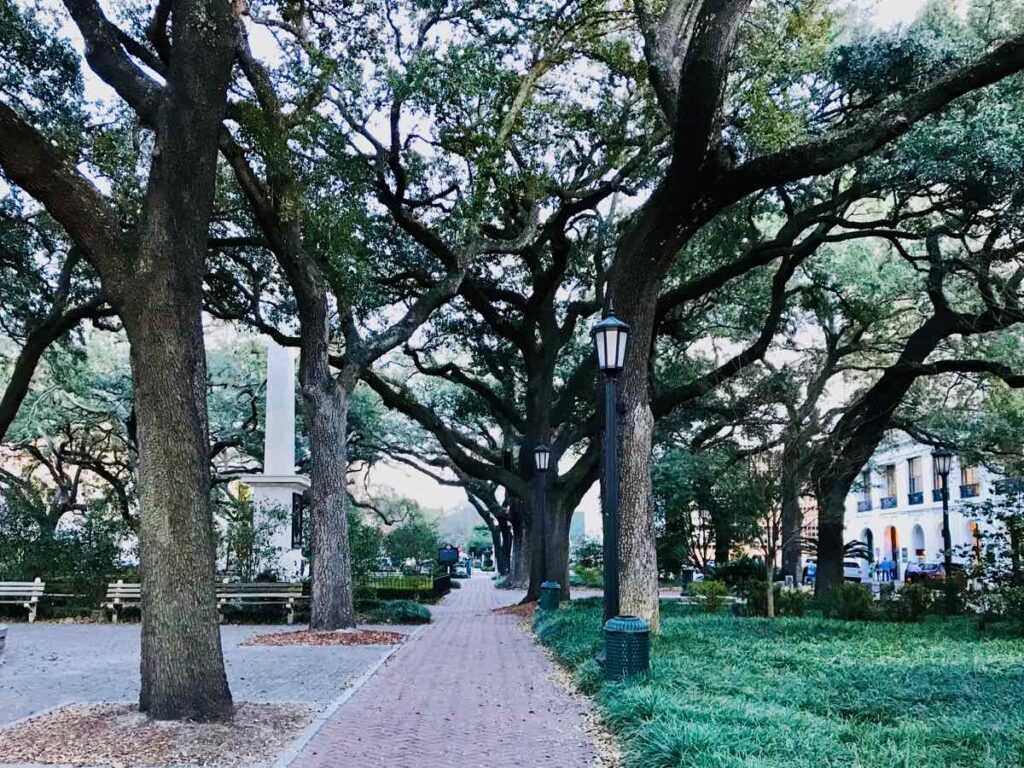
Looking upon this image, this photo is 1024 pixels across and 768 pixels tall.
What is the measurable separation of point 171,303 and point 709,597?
12.9 metres

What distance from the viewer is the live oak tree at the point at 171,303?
7.02 metres

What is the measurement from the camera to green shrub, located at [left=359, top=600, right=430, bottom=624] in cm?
1888

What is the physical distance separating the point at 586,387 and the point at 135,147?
10.9 m

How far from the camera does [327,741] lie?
697cm

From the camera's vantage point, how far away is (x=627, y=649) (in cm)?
833

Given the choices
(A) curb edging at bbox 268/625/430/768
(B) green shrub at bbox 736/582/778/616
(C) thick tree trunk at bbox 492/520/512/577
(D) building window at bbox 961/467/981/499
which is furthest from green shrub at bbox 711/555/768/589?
(C) thick tree trunk at bbox 492/520/512/577

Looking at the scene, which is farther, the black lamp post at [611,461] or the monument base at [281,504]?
the monument base at [281,504]

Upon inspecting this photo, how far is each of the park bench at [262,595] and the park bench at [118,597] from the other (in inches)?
79.8

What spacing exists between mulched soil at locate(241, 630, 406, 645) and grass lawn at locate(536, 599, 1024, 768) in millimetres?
3932

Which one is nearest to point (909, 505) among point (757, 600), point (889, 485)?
point (889, 485)

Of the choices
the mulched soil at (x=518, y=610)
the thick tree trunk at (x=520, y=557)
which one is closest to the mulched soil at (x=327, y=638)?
the mulched soil at (x=518, y=610)

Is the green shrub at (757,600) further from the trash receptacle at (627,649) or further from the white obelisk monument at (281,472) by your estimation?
the white obelisk monument at (281,472)

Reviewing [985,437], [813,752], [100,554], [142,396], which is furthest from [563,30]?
[100,554]

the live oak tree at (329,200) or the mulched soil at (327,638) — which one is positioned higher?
the live oak tree at (329,200)
